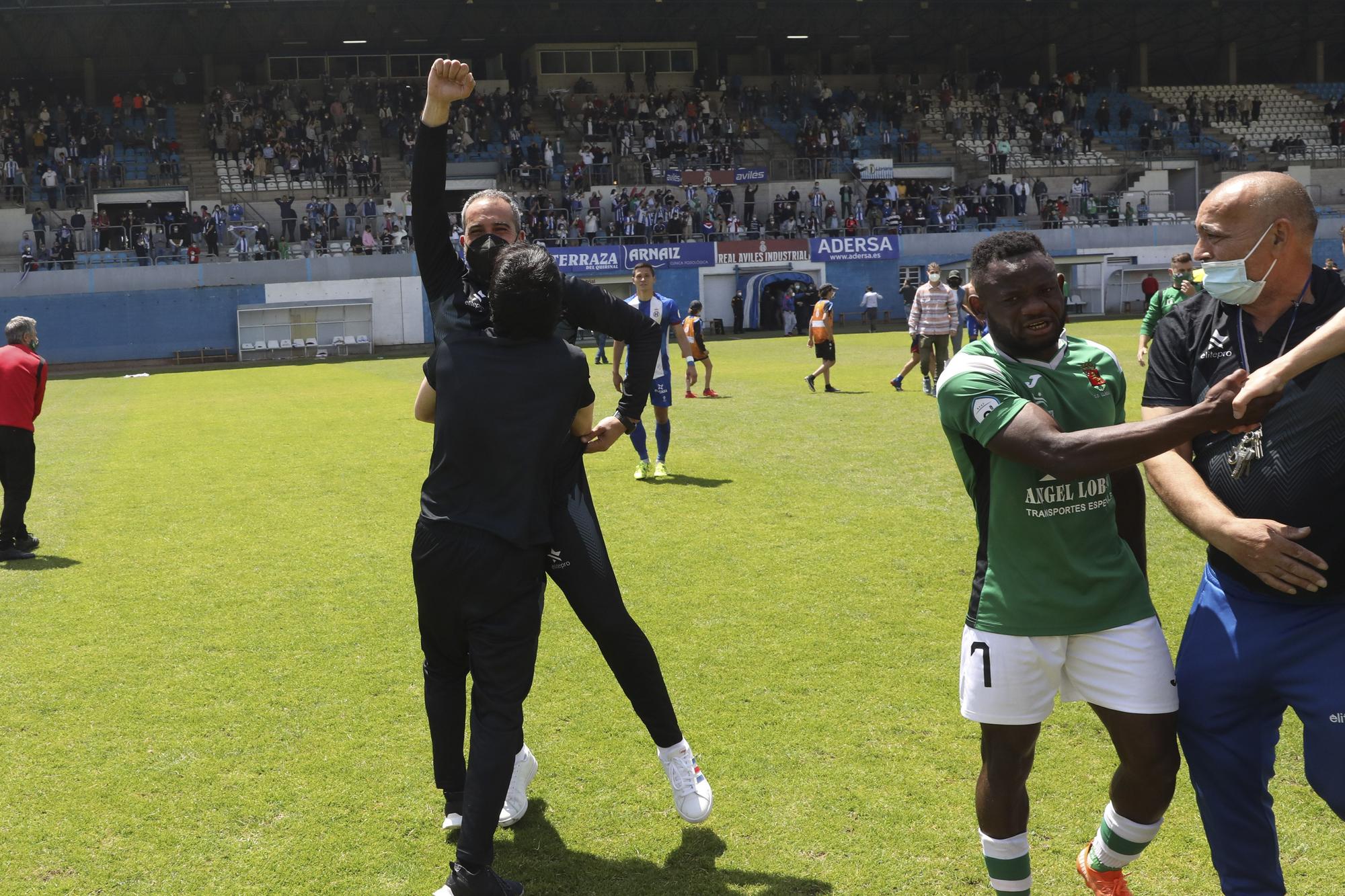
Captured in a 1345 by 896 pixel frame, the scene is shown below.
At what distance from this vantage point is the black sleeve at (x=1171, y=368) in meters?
3.27

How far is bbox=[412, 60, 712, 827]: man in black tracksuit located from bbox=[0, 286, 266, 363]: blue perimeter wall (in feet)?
122

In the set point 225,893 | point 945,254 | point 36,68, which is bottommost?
point 225,893

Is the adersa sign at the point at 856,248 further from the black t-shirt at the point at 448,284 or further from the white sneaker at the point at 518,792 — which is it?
the white sneaker at the point at 518,792

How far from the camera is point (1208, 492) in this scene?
10.2 ft

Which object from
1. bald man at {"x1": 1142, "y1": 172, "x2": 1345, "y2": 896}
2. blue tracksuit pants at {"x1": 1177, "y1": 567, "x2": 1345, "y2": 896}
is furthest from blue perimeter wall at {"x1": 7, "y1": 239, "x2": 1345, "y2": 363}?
blue tracksuit pants at {"x1": 1177, "y1": 567, "x2": 1345, "y2": 896}

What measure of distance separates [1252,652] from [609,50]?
177 feet

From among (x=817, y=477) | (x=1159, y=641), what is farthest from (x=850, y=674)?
(x=817, y=477)

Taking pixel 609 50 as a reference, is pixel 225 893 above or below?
below

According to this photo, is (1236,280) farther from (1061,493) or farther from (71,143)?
(71,143)

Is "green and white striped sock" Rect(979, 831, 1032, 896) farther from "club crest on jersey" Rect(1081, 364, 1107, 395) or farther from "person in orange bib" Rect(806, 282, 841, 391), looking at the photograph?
"person in orange bib" Rect(806, 282, 841, 391)

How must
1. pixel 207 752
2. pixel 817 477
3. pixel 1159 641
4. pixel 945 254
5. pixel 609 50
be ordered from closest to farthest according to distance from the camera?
pixel 1159 641, pixel 207 752, pixel 817 477, pixel 945 254, pixel 609 50

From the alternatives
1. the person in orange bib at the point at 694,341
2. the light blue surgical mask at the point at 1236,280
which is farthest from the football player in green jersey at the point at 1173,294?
the light blue surgical mask at the point at 1236,280

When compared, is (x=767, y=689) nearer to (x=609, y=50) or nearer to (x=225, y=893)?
(x=225, y=893)

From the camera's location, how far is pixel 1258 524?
9.59 feet
